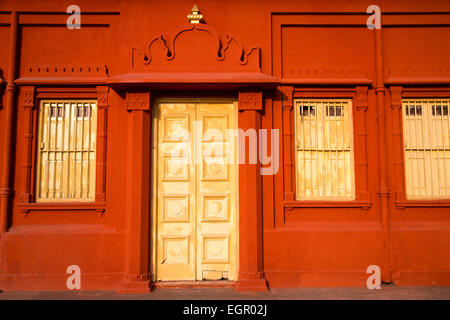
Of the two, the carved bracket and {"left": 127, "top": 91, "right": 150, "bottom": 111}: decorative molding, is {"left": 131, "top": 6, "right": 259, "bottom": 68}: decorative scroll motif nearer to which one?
{"left": 127, "top": 91, "right": 150, "bottom": 111}: decorative molding

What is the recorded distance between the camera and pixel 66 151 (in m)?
5.05

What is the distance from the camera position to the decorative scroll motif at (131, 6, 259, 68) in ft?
16.3

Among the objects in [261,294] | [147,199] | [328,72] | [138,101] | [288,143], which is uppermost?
[328,72]

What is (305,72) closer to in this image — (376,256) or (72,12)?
(376,256)

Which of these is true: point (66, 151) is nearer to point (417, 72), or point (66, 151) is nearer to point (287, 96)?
point (287, 96)

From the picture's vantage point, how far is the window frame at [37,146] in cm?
489

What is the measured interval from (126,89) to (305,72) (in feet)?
9.49

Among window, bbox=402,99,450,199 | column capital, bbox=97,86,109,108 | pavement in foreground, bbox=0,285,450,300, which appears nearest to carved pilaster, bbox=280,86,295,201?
pavement in foreground, bbox=0,285,450,300

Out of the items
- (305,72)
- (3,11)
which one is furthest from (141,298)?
(3,11)

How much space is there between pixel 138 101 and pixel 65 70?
1382mm

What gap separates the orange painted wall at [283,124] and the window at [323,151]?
0.64 ft

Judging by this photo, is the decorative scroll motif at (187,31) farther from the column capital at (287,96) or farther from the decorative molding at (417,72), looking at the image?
the decorative molding at (417,72)

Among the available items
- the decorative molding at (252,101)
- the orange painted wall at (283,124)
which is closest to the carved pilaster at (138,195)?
the orange painted wall at (283,124)

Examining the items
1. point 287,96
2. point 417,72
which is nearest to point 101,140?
point 287,96
